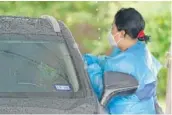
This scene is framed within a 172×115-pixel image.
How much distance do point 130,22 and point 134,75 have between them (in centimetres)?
58

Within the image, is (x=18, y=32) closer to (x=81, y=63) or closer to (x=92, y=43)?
(x=81, y=63)

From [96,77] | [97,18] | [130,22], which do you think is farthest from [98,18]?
[96,77]

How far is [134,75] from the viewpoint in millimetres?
3863

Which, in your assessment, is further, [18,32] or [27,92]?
[18,32]

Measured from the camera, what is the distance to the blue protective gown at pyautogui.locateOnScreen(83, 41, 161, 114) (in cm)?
391

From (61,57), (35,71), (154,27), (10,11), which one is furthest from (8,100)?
(154,27)

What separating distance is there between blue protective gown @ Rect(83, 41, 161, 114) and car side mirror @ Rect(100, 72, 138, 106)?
1.14 ft

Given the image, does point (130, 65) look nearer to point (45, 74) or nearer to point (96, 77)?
point (96, 77)

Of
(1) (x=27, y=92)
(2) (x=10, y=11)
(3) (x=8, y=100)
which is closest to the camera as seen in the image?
(3) (x=8, y=100)

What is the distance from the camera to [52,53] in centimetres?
392

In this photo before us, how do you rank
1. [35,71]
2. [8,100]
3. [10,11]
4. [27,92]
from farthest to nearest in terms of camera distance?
1. [10,11]
2. [35,71]
3. [27,92]
4. [8,100]

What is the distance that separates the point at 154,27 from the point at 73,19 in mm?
1484

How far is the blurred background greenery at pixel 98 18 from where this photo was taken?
8.78 metres

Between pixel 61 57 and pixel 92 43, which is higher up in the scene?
pixel 61 57
